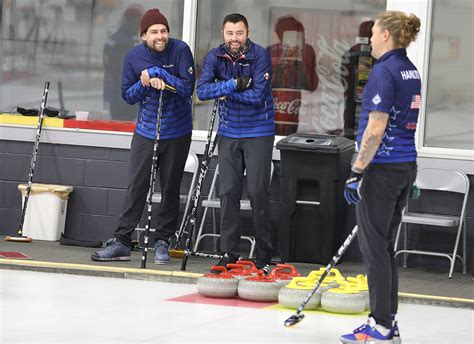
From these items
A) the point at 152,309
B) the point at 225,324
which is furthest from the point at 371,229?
the point at 152,309

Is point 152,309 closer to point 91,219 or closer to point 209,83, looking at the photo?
point 209,83

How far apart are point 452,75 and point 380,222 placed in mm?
4137

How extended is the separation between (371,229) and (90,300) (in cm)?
232

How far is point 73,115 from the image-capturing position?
1096 centimetres

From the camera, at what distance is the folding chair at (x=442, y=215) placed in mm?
9227

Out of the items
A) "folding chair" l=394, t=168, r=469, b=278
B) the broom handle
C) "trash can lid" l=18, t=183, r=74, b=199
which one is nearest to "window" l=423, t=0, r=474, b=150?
"folding chair" l=394, t=168, r=469, b=278

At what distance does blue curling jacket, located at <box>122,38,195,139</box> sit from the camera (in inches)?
357

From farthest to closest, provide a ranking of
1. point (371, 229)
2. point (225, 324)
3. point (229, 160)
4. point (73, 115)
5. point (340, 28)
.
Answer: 1. point (73, 115)
2. point (340, 28)
3. point (229, 160)
4. point (225, 324)
5. point (371, 229)

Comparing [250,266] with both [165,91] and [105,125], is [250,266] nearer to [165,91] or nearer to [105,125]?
[165,91]

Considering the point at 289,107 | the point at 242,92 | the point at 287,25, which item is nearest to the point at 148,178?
the point at 242,92

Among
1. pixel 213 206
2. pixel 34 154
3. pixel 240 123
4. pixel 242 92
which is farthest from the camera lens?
pixel 34 154

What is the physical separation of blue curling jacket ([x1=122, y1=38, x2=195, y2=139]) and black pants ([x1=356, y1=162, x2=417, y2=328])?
3.20m

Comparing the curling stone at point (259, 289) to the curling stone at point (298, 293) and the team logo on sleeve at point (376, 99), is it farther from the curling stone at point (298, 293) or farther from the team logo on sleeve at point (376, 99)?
the team logo on sleeve at point (376, 99)

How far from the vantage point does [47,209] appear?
10.6 metres
